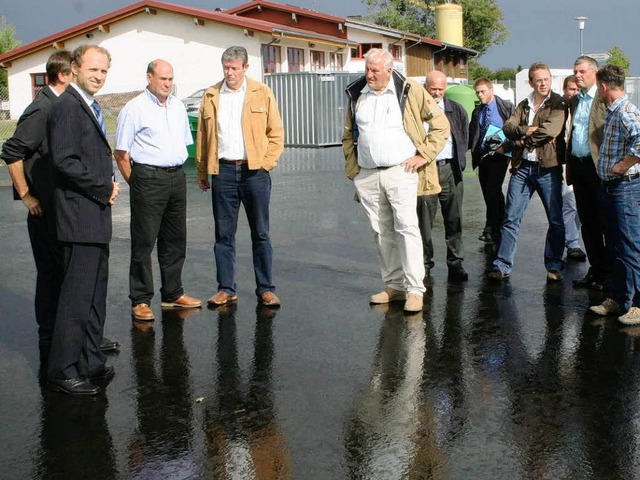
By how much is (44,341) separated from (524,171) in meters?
4.45

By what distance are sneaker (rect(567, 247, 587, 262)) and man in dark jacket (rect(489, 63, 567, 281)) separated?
953 millimetres

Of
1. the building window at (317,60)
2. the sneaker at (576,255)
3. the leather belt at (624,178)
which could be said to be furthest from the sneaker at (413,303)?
the building window at (317,60)

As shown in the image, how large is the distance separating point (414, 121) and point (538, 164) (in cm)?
159

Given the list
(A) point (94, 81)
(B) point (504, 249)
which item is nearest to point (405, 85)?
(B) point (504, 249)

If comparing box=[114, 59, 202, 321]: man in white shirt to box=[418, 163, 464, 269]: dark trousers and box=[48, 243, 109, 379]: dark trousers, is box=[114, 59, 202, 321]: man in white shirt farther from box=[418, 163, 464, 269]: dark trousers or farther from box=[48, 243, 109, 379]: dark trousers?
box=[418, 163, 464, 269]: dark trousers

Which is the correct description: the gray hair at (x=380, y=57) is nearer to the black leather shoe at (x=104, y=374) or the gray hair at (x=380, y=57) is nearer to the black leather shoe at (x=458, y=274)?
the black leather shoe at (x=458, y=274)

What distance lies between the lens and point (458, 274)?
8273 mm

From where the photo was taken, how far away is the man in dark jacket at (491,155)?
30.9ft

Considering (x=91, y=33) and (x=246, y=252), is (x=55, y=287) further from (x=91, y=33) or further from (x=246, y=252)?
(x=91, y=33)

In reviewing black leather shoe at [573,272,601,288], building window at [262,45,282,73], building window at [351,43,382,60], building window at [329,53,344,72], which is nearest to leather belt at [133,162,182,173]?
black leather shoe at [573,272,601,288]

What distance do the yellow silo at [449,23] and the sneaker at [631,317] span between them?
5974 cm

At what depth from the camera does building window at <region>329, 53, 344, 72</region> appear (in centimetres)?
4563

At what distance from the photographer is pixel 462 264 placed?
8.91 m

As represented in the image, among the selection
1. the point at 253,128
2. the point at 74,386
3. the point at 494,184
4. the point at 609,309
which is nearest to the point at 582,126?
the point at 609,309
